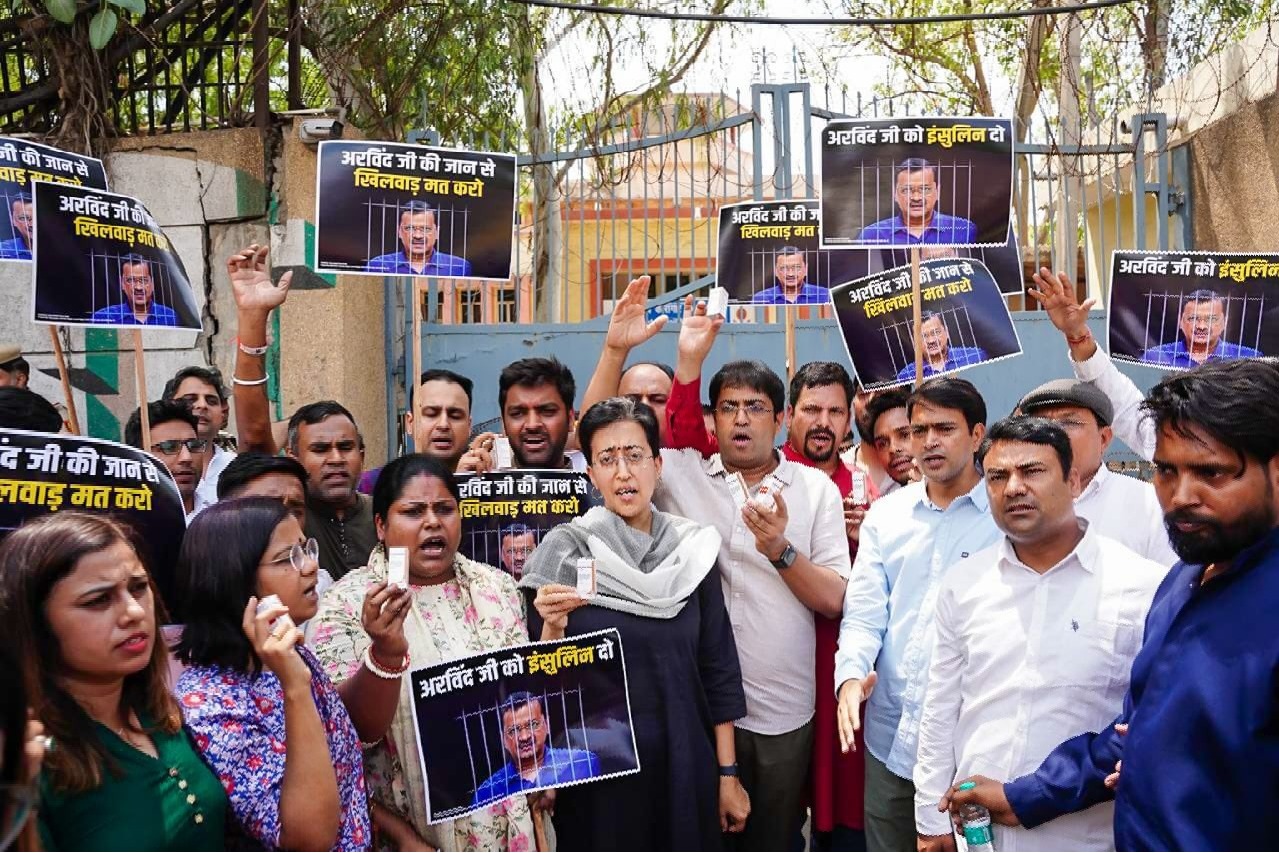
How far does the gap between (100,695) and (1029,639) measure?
2.19 metres

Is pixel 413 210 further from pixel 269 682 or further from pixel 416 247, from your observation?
pixel 269 682

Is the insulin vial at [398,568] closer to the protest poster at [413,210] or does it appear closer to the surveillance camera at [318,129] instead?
the protest poster at [413,210]

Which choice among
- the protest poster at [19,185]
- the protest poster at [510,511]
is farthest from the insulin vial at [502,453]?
the protest poster at [19,185]

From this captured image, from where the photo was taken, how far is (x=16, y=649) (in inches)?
95.8

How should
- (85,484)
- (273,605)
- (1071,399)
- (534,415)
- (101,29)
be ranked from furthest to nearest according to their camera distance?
(101,29), (534,415), (1071,399), (85,484), (273,605)

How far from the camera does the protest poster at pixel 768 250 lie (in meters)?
5.88

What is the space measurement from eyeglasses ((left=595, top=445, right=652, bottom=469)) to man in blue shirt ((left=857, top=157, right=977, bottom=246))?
181 cm

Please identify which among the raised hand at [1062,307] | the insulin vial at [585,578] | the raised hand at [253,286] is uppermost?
the raised hand at [253,286]

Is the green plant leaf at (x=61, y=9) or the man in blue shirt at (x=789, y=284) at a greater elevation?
the green plant leaf at (x=61, y=9)

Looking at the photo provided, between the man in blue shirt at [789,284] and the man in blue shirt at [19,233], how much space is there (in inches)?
117

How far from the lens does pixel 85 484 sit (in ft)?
11.8

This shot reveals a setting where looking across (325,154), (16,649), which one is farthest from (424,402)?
(16,649)

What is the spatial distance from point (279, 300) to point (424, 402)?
25.8 inches

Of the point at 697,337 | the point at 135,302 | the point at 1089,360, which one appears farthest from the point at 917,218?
the point at 135,302
